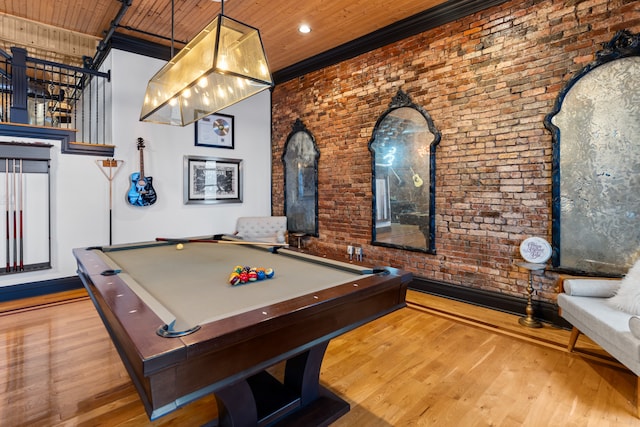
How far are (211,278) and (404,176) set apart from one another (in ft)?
9.60

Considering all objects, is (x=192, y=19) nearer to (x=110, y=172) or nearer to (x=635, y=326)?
(x=110, y=172)

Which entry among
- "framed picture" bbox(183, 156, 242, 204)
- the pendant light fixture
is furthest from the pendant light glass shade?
"framed picture" bbox(183, 156, 242, 204)

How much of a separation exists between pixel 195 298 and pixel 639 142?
3.47 metres

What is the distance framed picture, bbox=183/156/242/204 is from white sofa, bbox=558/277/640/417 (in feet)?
15.1

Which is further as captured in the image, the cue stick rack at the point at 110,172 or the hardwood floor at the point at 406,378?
the cue stick rack at the point at 110,172

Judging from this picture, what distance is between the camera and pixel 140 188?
449cm

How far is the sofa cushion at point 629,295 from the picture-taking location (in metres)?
2.17

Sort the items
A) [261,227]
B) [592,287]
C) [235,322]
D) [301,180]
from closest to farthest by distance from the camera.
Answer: [235,322], [592,287], [261,227], [301,180]

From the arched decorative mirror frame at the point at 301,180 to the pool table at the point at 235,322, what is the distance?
2.95 metres

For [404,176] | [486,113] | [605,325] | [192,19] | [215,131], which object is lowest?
[605,325]

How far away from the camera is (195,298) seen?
1.55 m

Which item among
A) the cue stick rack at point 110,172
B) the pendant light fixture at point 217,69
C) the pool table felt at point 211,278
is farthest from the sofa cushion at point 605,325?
the cue stick rack at point 110,172

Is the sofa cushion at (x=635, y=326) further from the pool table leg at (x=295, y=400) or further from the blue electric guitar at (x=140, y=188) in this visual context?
the blue electric guitar at (x=140, y=188)

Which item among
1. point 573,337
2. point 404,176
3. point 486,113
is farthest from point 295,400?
point 486,113
